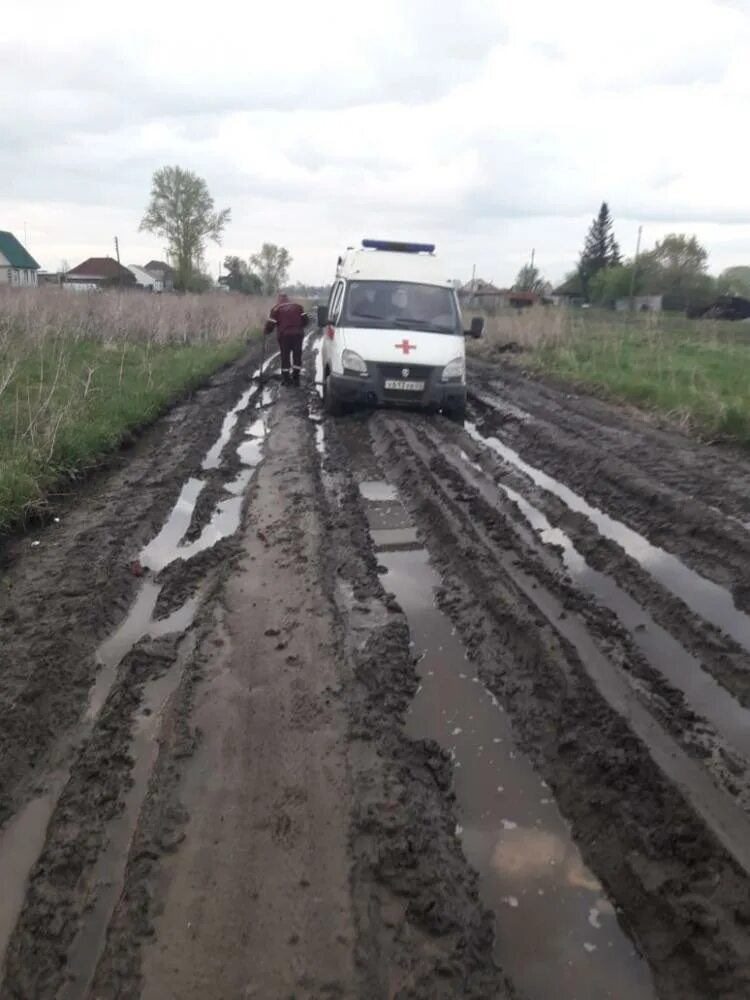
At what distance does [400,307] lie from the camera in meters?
11.4

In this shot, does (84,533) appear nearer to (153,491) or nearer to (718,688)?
(153,491)

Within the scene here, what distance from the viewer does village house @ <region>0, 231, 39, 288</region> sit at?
64125mm

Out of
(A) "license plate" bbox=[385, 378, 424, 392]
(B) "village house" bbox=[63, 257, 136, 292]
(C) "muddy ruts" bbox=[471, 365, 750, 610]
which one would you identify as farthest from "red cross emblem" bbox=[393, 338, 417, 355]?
(B) "village house" bbox=[63, 257, 136, 292]

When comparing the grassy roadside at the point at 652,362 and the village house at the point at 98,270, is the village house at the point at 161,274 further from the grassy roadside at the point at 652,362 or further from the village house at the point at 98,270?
the grassy roadside at the point at 652,362

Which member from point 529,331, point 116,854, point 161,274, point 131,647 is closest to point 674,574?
point 131,647

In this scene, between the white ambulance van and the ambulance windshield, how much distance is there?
0.6 inches

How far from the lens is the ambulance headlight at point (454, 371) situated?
430 inches

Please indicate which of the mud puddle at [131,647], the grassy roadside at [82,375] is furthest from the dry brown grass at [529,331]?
the mud puddle at [131,647]

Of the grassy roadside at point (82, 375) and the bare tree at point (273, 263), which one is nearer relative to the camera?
the grassy roadside at point (82, 375)

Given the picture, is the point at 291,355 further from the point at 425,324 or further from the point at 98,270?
the point at 98,270

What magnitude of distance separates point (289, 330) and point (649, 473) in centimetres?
A: 929

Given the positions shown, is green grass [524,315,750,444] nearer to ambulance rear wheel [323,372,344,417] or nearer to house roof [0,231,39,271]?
ambulance rear wheel [323,372,344,417]

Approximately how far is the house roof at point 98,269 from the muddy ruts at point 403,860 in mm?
86056

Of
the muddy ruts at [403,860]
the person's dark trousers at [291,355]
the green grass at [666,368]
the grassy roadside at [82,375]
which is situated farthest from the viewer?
the person's dark trousers at [291,355]
